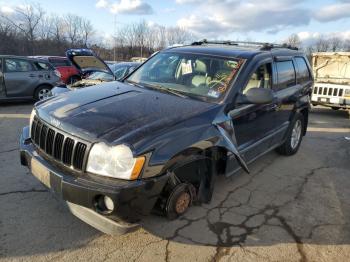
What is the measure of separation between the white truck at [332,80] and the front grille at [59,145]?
9.71m

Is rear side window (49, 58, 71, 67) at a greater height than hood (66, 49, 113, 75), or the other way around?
hood (66, 49, 113, 75)

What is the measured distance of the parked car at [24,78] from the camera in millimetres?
10234

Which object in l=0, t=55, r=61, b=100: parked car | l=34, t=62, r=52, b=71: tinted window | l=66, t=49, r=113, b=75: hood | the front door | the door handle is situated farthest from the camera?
l=34, t=62, r=52, b=71: tinted window

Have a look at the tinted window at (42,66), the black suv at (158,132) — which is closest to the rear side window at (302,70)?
the black suv at (158,132)

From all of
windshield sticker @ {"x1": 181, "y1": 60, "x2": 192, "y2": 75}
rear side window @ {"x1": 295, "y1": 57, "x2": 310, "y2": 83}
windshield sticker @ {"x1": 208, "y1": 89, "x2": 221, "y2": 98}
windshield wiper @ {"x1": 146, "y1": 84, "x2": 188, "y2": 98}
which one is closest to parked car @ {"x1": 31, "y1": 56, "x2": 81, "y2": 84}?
rear side window @ {"x1": 295, "y1": 57, "x2": 310, "y2": 83}

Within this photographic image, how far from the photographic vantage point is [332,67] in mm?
11898

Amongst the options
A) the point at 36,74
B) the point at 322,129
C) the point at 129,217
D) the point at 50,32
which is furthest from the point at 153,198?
the point at 50,32

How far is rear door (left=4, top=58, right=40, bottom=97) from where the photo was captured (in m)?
10.3

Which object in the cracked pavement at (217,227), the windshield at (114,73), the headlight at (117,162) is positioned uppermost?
the windshield at (114,73)

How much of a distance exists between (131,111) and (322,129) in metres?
7.10

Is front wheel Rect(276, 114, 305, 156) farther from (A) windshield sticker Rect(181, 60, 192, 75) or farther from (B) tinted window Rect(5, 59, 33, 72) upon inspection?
(B) tinted window Rect(5, 59, 33, 72)

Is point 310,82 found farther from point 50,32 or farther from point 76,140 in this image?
point 50,32

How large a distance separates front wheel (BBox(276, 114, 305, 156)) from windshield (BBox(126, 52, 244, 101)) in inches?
92.7

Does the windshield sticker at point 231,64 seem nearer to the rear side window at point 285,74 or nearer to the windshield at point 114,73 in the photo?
the rear side window at point 285,74
